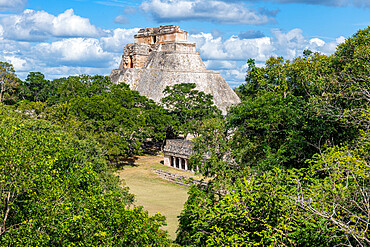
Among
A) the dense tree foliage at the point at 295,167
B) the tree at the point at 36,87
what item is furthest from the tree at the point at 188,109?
the tree at the point at 36,87

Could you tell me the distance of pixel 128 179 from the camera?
3291 centimetres

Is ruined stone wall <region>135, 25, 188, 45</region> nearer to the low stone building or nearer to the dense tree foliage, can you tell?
the low stone building

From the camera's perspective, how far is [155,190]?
98.4 ft

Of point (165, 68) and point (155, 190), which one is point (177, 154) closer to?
point (155, 190)

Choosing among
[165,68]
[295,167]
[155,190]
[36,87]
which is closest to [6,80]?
[36,87]

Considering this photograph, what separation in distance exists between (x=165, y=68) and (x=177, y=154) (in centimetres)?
1998

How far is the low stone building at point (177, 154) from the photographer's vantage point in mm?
36531

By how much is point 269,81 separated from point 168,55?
34452 mm

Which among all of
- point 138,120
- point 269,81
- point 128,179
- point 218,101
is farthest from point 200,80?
point 269,81

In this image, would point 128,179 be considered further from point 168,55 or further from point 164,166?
point 168,55

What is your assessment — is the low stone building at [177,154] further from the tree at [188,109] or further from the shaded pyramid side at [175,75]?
the shaded pyramid side at [175,75]

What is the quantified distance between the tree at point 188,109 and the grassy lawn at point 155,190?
182 inches

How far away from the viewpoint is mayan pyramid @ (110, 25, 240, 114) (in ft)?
170

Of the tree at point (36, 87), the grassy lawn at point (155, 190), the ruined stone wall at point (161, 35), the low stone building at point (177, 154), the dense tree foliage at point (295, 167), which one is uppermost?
the ruined stone wall at point (161, 35)
